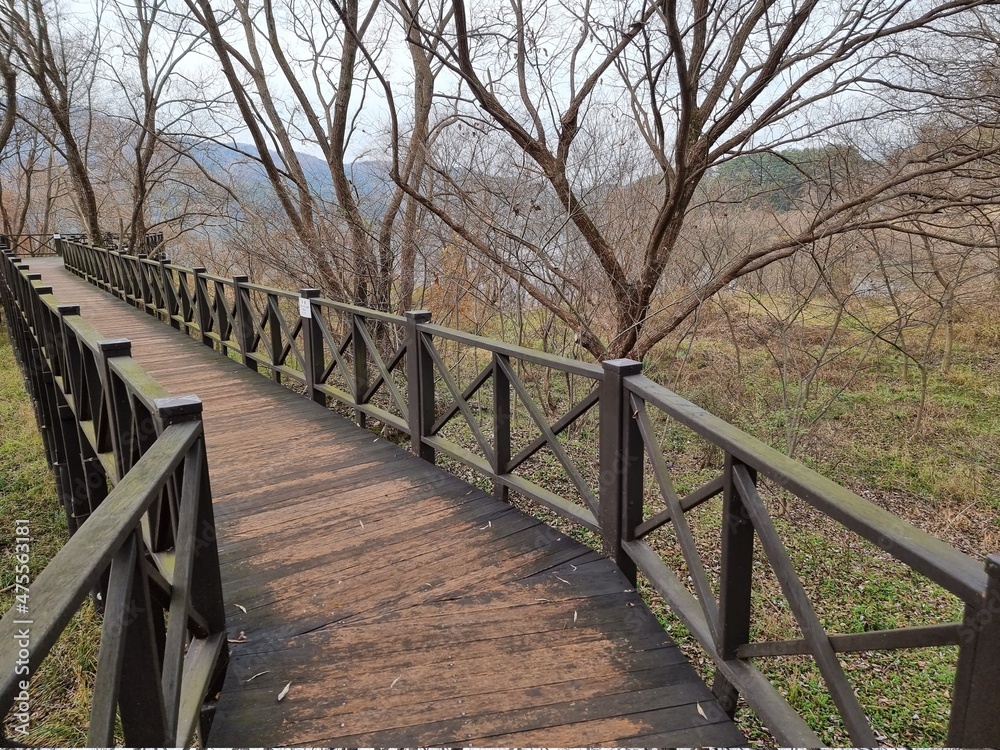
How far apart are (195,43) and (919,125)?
14.0 metres

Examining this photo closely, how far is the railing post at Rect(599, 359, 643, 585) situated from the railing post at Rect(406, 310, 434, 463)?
6.25 feet

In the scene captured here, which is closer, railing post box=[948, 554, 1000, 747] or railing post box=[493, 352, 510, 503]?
railing post box=[948, 554, 1000, 747]

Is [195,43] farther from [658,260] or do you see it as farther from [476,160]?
[658,260]

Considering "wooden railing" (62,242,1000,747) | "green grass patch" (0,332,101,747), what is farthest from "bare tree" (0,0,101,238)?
"wooden railing" (62,242,1000,747)

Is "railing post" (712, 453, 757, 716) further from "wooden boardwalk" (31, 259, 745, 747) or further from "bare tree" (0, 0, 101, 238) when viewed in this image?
"bare tree" (0, 0, 101, 238)

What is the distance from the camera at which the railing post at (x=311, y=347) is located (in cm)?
633

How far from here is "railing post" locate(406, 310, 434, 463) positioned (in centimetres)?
478

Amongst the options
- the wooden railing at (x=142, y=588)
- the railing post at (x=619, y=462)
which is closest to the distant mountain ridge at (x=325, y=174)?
the wooden railing at (x=142, y=588)

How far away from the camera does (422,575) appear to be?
325cm

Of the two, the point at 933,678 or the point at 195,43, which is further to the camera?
the point at 195,43

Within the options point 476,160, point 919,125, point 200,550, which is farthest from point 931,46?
point 200,550

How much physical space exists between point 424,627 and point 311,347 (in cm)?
418

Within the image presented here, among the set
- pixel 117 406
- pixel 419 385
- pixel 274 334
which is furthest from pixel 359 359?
pixel 117 406

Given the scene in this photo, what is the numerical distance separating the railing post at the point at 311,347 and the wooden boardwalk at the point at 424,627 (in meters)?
1.96
